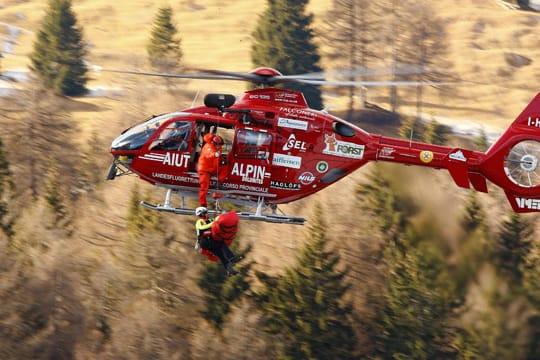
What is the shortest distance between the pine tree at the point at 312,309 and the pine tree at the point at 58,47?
108 ft

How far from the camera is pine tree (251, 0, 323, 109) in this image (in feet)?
225

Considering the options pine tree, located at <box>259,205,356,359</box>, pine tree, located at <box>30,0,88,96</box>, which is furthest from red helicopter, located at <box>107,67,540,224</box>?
pine tree, located at <box>30,0,88,96</box>

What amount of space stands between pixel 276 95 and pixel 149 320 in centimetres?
2372

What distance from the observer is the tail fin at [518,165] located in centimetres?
2231

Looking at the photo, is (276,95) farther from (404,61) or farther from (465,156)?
(404,61)

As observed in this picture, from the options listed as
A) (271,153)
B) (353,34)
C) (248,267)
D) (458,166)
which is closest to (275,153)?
(271,153)

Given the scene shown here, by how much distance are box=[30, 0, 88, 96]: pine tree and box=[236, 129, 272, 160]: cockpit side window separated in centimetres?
4841

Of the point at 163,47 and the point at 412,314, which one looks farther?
the point at 163,47

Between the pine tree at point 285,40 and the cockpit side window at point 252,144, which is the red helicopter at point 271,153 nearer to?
the cockpit side window at point 252,144

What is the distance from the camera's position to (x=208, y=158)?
2052 cm

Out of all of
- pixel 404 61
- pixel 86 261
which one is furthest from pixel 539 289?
pixel 404 61

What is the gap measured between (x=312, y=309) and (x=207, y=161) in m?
21.7

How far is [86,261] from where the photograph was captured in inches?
1796

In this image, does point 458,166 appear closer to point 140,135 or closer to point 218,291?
point 140,135
